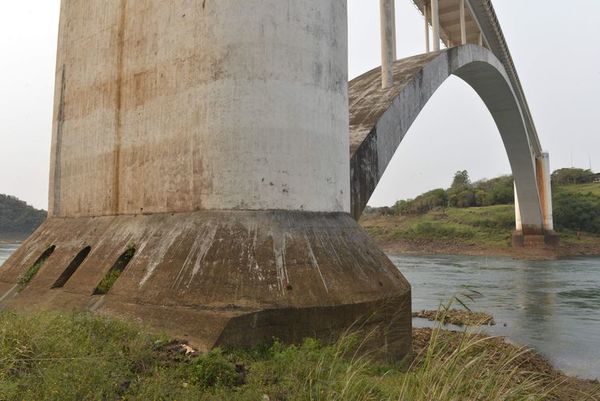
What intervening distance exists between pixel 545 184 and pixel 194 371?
164 feet

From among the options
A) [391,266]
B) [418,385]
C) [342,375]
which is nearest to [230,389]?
[342,375]

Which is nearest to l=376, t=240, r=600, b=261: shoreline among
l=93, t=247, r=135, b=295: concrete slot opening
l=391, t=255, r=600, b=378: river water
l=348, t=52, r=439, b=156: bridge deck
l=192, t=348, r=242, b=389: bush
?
l=391, t=255, r=600, b=378: river water

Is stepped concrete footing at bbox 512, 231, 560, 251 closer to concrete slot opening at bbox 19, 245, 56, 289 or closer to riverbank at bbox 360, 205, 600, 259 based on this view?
riverbank at bbox 360, 205, 600, 259

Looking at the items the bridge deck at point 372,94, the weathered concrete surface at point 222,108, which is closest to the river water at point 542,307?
the weathered concrete surface at point 222,108

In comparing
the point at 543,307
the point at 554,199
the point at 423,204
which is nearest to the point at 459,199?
the point at 423,204

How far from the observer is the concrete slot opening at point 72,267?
749 cm

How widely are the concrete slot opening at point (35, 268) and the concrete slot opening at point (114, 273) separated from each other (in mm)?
2187

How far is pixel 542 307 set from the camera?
53.3 feet

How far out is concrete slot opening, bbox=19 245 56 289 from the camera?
8.05 metres

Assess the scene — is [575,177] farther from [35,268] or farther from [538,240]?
[35,268]

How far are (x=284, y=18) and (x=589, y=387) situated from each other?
7.50 m

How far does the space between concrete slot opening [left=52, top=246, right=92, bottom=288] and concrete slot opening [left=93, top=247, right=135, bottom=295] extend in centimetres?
100

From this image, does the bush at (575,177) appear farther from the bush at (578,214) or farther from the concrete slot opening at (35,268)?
the concrete slot opening at (35,268)

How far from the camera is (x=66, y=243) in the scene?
8.16 m
